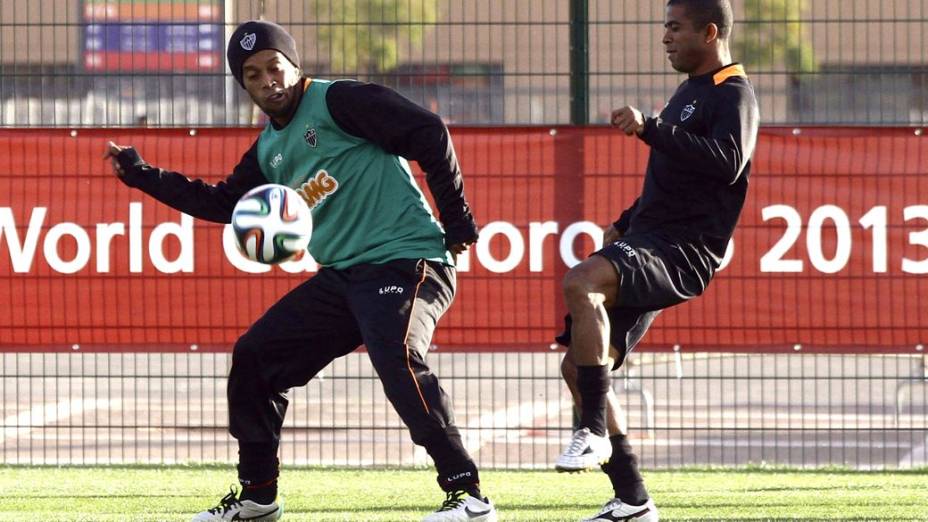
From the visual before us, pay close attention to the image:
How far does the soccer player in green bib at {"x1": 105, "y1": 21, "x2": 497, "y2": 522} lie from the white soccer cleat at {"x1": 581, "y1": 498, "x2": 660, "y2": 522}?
54 cm

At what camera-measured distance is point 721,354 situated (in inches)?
381

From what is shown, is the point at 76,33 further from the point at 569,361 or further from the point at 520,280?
the point at 569,361

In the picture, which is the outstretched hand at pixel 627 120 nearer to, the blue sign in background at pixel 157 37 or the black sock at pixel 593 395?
the black sock at pixel 593 395

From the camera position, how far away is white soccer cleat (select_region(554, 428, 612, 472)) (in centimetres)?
589

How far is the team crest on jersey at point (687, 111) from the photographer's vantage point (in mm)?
6305

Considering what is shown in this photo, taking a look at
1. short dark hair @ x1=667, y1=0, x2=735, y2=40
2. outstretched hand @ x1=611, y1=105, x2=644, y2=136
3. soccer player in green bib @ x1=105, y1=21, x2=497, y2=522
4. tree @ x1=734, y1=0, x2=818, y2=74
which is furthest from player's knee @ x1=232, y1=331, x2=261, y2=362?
tree @ x1=734, y1=0, x2=818, y2=74

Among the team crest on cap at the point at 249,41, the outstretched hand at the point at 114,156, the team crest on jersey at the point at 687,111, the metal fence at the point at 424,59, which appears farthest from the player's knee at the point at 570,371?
the metal fence at the point at 424,59

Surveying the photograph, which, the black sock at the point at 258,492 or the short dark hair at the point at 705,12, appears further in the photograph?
the black sock at the point at 258,492

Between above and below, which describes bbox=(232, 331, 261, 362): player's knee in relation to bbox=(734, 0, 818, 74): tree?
below

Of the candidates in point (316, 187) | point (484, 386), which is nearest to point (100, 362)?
point (484, 386)

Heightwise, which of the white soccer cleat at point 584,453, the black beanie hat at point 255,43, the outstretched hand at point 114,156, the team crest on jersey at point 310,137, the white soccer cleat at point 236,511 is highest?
the black beanie hat at point 255,43

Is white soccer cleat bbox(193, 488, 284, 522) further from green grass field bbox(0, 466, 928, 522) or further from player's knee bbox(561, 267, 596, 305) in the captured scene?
player's knee bbox(561, 267, 596, 305)

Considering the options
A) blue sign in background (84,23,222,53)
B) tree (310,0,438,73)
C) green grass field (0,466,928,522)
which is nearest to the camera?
green grass field (0,466,928,522)

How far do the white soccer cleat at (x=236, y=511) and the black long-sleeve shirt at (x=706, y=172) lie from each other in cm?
185
